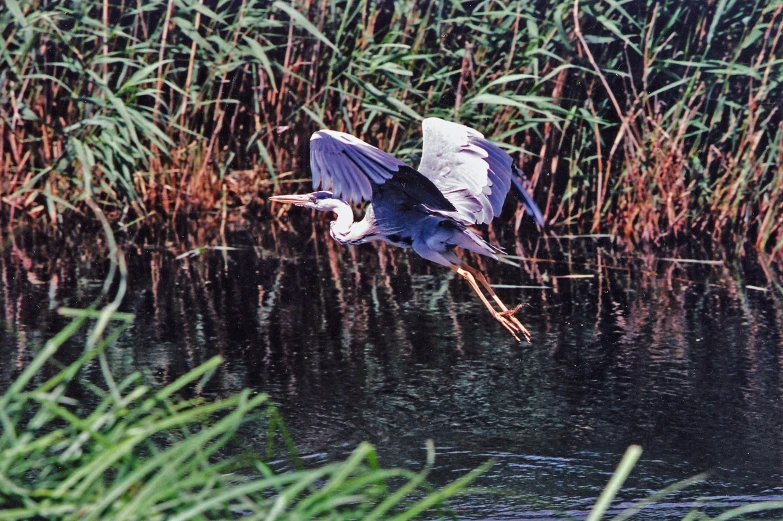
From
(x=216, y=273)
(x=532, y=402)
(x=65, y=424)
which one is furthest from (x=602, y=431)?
(x=216, y=273)

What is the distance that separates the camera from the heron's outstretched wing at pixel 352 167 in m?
4.07

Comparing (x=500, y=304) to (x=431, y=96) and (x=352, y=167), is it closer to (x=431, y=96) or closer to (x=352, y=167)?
(x=352, y=167)

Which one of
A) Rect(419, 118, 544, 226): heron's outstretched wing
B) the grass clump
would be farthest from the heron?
the grass clump

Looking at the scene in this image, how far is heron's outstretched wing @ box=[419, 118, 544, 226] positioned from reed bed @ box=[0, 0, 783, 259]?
138 cm

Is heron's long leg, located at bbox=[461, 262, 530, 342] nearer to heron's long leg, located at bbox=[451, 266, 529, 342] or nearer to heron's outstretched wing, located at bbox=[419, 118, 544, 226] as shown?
heron's long leg, located at bbox=[451, 266, 529, 342]

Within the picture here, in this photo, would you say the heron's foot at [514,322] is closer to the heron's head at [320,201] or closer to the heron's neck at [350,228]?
the heron's neck at [350,228]

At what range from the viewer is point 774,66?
6.46 meters

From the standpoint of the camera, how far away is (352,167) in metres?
4.19

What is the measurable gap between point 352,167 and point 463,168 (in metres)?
0.68

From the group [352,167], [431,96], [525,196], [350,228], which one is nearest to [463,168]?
[525,196]

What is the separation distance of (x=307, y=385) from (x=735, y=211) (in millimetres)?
3193

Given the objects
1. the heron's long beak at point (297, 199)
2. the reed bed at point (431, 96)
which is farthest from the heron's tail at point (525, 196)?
the reed bed at point (431, 96)

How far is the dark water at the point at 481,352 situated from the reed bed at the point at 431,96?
0.38 metres

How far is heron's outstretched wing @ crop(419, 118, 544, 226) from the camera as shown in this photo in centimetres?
466
